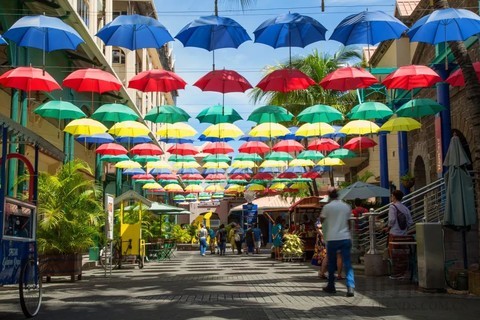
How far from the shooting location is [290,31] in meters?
14.7

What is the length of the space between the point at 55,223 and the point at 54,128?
13531mm

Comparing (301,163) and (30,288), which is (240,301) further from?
(301,163)

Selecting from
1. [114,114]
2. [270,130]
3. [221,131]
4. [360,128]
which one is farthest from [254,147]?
[114,114]

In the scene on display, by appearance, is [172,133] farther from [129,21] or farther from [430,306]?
[430,306]

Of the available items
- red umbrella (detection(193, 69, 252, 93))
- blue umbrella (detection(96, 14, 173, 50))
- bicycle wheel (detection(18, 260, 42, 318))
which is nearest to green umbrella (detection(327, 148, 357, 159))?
red umbrella (detection(193, 69, 252, 93))

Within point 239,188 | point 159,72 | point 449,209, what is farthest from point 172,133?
point 239,188

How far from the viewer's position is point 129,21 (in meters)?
14.1

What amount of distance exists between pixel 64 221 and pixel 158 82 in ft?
13.8

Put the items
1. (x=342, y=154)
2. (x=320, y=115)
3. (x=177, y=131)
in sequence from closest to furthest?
(x=320, y=115), (x=177, y=131), (x=342, y=154)

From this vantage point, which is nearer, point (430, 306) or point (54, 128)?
point (430, 306)

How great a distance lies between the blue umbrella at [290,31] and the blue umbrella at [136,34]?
91.2 inches

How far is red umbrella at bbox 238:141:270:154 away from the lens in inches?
1076

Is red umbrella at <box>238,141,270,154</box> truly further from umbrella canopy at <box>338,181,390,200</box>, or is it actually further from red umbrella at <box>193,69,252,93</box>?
red umbrella at <box>193,69,252,93</box>

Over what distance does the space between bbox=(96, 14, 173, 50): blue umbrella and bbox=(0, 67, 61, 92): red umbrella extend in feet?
6.20
